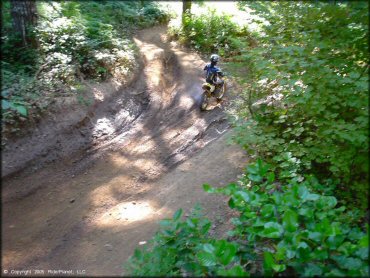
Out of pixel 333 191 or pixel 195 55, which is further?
pixel 195 55

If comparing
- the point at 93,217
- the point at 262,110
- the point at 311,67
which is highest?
the point at 311,67

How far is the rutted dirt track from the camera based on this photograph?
17.4ft

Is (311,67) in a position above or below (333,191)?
above

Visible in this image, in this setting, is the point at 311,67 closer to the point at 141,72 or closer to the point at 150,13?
the point at 141,72

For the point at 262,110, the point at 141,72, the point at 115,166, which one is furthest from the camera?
the point at 141,72

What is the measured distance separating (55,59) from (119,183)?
14.1 feet

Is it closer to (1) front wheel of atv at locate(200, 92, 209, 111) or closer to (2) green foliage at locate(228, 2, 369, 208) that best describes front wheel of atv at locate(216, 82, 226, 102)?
(1) front wheel of atv at locate(200, 92, 209, 111)

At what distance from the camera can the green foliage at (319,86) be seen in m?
3.64

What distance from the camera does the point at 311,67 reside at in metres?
3.94

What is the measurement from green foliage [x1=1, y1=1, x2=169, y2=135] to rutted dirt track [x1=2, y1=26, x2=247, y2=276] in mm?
1067

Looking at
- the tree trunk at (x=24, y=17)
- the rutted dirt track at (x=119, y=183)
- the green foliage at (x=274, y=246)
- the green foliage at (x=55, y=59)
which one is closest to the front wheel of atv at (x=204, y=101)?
the rutted dirt track at (x=119, y=183)

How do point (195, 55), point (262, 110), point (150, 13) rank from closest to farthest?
1. point (262, 110)
2. point (195, 55)
3. point (150, 13)

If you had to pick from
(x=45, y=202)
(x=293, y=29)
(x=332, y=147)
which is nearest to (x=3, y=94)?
(x=45, y=202)

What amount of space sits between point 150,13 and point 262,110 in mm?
13470
